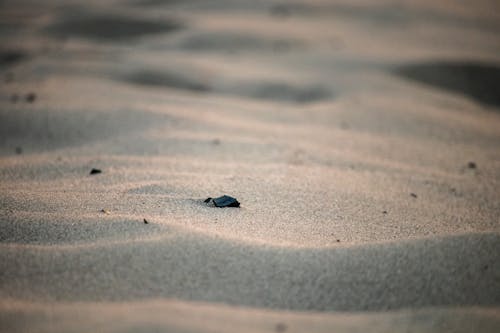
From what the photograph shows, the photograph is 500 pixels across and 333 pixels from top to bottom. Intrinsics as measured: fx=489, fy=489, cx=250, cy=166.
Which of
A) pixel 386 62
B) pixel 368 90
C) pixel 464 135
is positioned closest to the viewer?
pixel 464 135

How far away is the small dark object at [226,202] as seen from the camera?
1.80 m

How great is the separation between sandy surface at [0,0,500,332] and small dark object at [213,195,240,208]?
0.03m

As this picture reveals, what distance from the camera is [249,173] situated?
7.04 feet

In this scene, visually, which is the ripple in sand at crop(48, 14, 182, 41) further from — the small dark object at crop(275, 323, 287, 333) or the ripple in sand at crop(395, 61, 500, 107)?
the small dark object at crop(275, 323, 287, 333)

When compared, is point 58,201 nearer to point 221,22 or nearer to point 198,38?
point 198,38

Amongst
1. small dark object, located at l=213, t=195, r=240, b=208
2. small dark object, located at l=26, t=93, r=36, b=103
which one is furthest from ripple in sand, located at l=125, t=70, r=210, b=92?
small dark object, located at l=213, t=195, r=240, b=208

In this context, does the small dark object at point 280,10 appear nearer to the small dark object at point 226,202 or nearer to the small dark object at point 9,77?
the small dark object at point 9,77

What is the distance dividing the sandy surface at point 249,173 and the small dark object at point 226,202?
0.10 feet

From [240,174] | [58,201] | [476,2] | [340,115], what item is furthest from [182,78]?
[476,2]

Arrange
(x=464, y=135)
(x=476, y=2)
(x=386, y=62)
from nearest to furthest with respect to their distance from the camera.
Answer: (x=464, y=135), (x=386, y=62), (x=476, y=2)

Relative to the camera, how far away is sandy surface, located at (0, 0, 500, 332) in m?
1.37

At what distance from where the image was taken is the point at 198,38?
165 inches

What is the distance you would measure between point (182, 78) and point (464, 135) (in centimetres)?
186

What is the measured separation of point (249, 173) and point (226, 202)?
1.19 ft
